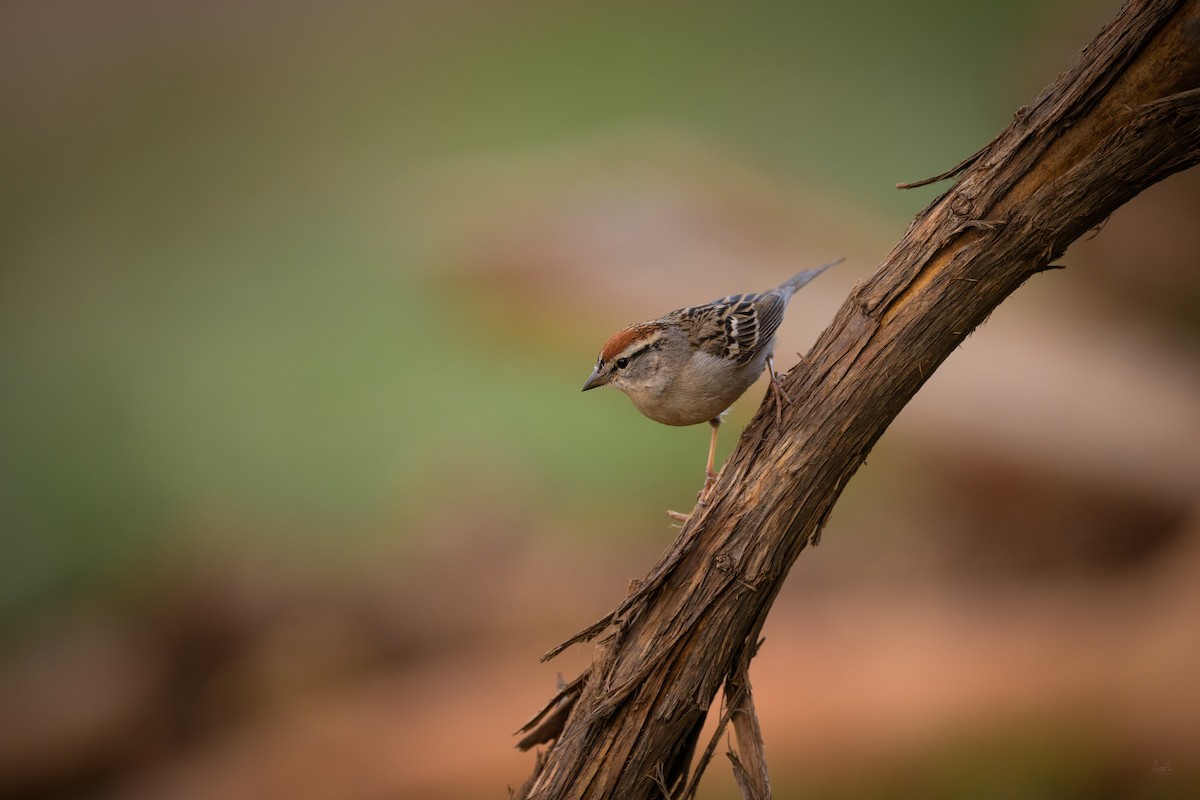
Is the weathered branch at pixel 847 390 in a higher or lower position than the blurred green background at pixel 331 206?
lower

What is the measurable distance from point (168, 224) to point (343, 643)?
217 centimetres

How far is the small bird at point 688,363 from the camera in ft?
8.79

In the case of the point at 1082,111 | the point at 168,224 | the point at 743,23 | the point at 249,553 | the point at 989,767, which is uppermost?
the point at 168,224

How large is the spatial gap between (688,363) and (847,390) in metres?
0.65

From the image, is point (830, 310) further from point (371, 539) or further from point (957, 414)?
point (371, 539)

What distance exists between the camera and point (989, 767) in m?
3.92

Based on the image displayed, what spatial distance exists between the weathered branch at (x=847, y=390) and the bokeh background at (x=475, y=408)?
7.13ft

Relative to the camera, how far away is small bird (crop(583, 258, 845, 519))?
268cm

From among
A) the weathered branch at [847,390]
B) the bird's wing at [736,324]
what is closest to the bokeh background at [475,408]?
the bird's wing at [736,324]

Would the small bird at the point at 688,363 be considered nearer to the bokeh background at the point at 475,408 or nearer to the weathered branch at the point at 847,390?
the weathered branch at the point at 847,390

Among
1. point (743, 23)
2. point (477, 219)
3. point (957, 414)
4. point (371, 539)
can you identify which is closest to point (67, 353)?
point (371, 539)

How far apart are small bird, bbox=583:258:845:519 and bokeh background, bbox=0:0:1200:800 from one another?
75.4 inches

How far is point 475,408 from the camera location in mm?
4629

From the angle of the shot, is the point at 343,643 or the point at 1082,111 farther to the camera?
the point at 343,643
